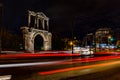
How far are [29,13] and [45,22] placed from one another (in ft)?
48.6

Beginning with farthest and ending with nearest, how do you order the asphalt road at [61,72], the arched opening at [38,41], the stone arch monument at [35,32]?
the arched opening at [38,41] → the stone arch monument at [35,32] → the asphalt road at [61,72]

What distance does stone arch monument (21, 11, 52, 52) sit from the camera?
65.0 meters

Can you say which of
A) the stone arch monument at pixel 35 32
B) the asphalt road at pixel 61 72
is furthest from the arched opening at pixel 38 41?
the asphalt road at pixel 61 72

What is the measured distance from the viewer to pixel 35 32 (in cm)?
7094

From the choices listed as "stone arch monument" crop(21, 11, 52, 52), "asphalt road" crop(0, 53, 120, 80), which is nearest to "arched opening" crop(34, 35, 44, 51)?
"stone arch monument" crop(21, 11, 52, 52)

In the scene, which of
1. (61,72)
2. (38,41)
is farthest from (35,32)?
(61,72)

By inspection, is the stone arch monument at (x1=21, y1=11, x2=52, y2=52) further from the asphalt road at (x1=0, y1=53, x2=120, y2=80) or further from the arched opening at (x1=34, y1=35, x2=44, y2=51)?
the asphalt road at (x1=0, y1=53, x2=120, y2=80)

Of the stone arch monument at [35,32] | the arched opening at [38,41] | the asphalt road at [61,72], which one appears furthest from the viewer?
the arched opening at [38,41]

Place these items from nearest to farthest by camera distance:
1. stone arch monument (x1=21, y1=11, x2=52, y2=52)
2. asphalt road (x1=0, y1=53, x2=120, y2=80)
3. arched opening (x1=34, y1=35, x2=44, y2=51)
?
asphalt road (x1=0, y1=53, x2=120, y2=80) < stone arch monument (x1=21, y1=11, x2=52, y2=52) < arched opening (x1=34, y1=35, x2=44, y2=51)

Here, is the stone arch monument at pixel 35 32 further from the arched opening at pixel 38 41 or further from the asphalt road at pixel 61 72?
the asphalt road at pixel 61 72

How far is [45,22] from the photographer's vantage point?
87.9 meters

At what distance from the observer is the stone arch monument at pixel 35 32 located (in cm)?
6500

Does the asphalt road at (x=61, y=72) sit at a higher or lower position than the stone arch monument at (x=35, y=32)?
lower

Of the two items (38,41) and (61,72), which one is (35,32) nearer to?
(38,41)
